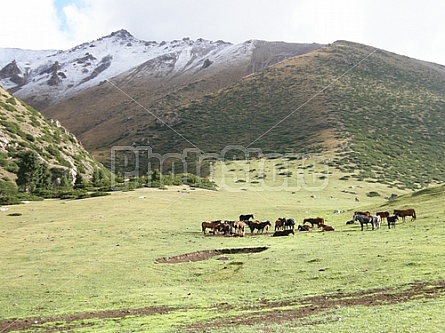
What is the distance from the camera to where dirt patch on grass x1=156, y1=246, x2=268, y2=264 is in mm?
24006

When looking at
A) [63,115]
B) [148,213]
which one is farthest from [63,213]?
[63,115]

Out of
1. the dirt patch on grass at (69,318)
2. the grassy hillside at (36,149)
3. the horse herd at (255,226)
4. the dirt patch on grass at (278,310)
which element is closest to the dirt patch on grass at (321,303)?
the dirt patch on grass at (278,310)

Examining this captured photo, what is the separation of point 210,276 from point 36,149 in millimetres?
50470

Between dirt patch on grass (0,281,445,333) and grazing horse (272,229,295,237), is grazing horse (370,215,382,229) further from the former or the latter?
dirt patch on grass (0,281,445,333)

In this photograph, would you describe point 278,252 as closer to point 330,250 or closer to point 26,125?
point 330,250

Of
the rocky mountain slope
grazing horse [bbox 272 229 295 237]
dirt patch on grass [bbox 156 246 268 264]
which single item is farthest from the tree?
the rocky mountain slope

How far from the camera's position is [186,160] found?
9488 centimetres

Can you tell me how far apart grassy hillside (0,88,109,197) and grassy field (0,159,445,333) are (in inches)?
777

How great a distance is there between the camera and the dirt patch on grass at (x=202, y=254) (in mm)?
24006

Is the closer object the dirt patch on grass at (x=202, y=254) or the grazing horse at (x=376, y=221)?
the dirt patch on grass at (x=202, y=254)

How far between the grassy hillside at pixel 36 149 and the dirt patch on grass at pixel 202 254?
33232 millimetres

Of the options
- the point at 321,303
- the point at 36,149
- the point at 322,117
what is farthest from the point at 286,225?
the point at 322,117

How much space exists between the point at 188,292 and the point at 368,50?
13776 cm

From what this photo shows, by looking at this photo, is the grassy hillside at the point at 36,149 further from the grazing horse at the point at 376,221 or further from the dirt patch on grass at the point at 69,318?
the dirt patch on grass at the point at 69,318
